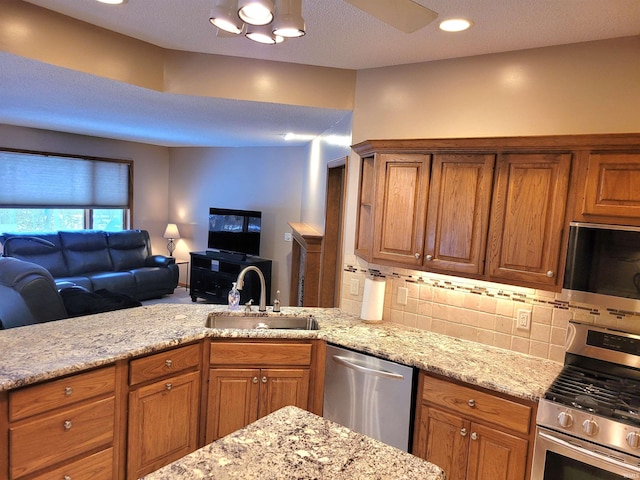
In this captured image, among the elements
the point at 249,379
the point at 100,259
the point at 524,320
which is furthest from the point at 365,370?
the point at 100,259

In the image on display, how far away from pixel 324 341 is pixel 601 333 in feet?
4.82

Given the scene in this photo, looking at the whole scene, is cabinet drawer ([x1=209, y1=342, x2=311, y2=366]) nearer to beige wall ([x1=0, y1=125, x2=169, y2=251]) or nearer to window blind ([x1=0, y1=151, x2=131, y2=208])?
window blind ([x1=0, y1=151, x2=131, y2=208])

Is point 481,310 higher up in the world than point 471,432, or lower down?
higher up

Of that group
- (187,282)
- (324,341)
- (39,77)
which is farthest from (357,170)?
(187,282)

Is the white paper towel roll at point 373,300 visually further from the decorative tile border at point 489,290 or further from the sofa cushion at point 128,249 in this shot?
the sofa cushion at point 128,249

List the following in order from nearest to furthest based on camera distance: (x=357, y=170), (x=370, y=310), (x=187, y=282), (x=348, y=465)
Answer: (x=348, y=465), (x=370, y=310), (x=357, y=170), (x=187, y=282)

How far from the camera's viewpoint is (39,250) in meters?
5.59

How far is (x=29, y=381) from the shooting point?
1732mm

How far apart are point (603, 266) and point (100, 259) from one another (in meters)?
6.14

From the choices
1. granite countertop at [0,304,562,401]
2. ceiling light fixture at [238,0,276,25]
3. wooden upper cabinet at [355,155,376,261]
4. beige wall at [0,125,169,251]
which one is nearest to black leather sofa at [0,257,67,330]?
granite countertop at [0,304,562,401]

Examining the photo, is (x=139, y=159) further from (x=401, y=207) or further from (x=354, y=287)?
(x=401, y=207)

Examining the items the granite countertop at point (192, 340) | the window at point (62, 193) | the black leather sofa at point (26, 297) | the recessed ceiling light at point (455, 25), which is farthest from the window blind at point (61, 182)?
the recessed ceiling light at point (455, 25)

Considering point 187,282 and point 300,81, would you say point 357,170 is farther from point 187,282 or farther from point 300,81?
point 187,282

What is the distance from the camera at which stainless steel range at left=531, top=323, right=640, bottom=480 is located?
69.1 inches
